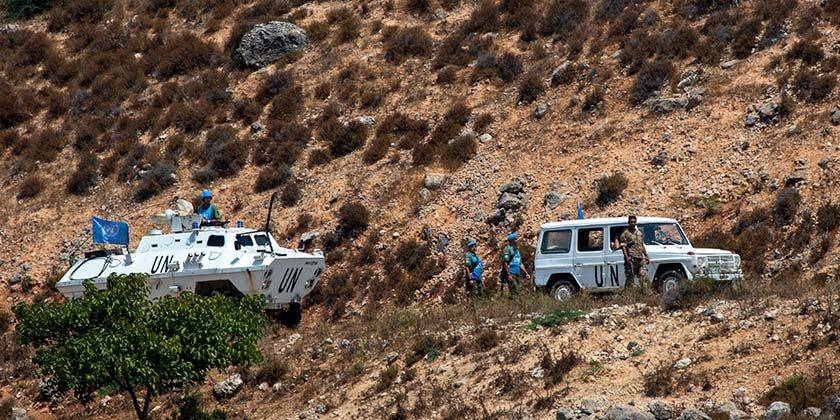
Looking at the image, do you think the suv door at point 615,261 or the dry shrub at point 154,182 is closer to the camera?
the suv door at point 615,261

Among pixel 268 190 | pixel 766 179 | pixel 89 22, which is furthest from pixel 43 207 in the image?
pixel 766 179

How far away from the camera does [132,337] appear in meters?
16.3

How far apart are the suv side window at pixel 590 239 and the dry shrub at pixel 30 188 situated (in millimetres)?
21908

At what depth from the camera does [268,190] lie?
104ft

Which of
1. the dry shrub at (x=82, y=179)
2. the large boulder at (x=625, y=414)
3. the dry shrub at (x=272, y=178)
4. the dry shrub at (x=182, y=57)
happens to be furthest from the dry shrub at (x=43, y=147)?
the large boulder at (x=625, y=414)

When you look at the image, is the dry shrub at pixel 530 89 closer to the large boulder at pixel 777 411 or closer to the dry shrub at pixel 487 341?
the dry shrub at pixel 487 341

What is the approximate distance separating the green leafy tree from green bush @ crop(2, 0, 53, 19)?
3356 cm

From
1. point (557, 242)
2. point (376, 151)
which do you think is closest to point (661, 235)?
point (557, 242)

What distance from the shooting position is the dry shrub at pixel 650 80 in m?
29.2

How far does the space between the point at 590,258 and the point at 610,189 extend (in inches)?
223

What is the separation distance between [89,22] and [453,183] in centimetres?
2285

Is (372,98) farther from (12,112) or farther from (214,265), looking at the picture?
(12,112)

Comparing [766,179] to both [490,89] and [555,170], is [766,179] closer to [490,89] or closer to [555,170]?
[555,170]

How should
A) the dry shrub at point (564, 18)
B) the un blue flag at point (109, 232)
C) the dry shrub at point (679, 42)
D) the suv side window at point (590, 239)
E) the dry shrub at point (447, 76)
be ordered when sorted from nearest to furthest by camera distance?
the suv side window at point (590, 239) → the un blue flag at point (109, 232) → the dry shrub at point (679, 42) → the dry shrub at point (447, 76) → the dry shrub at point (564, 18)
